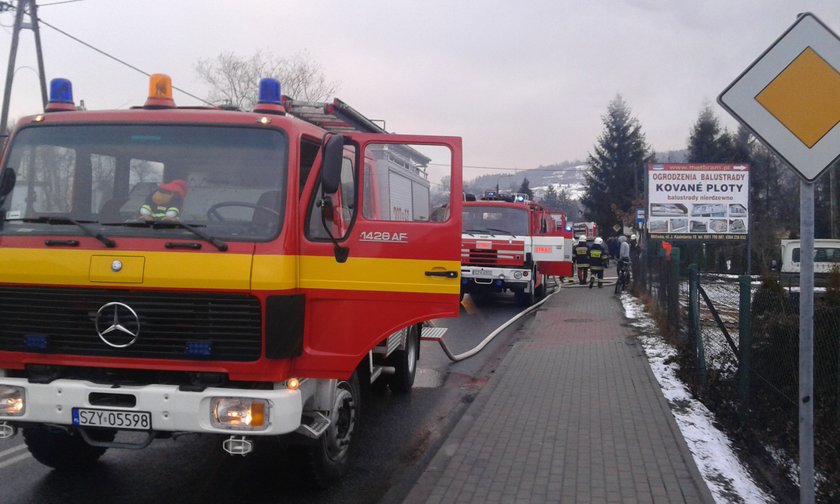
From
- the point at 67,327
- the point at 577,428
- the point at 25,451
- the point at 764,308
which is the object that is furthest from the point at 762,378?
the point at 25,451

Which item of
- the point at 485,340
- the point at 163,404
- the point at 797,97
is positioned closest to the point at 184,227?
the point at 163,404

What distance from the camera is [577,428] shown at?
6816 millimetres

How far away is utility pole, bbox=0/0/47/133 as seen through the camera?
1895 centimetres

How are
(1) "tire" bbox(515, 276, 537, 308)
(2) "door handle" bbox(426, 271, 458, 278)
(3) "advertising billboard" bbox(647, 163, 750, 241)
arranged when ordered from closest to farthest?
(2) "door handle" bbox(426, 271, 458, 278) < (1) "tire" bbox(515, 276, 537, 308) < (3) "advertising billboard" bbox(647, 163, 750, 241)

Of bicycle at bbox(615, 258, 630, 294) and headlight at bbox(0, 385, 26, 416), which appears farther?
bicycle at bbox(615, 258, 630, 294)

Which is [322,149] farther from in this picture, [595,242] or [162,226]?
[595,242]

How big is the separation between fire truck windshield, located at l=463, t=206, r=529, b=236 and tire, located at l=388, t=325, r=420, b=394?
32.2 feet

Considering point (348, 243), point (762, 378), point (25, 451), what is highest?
point (348, 243)

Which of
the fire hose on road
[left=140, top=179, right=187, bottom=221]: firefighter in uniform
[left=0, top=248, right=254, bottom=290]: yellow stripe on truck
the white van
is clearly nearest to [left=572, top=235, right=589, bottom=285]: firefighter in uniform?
the white van

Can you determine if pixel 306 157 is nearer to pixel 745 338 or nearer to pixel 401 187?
pixel 401 187

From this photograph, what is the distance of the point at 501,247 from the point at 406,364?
996 centimetres

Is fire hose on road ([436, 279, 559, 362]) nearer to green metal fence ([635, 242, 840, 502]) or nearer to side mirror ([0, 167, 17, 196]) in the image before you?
green metal fence ([635, 242, 840, 502])

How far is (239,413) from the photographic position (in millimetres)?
4445

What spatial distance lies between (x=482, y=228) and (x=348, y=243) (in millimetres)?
13466
